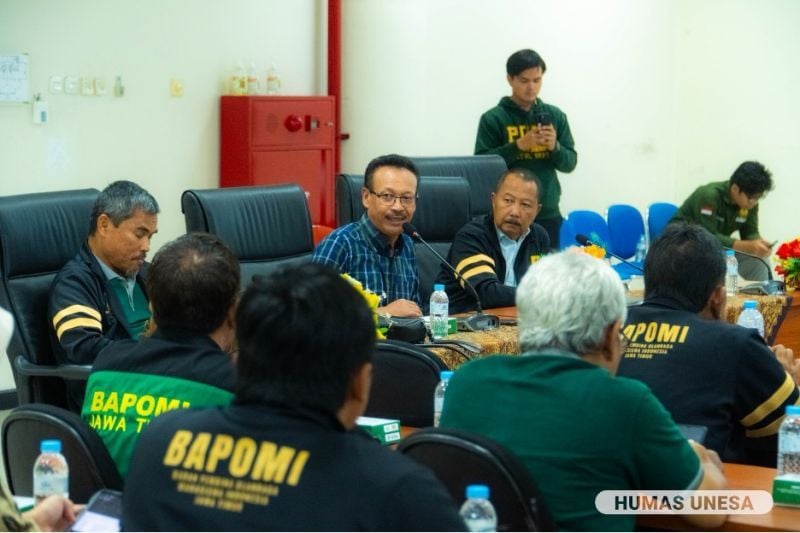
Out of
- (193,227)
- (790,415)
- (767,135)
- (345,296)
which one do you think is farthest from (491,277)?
(767,135)

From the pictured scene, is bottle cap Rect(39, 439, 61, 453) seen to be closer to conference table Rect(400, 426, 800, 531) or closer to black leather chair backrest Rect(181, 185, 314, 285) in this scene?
conference table Rect(400, 426, 800, 531)

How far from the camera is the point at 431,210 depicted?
5.12m

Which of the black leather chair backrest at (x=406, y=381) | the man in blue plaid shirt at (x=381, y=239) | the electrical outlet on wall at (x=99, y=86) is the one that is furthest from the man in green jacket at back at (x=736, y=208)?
the black leather chair backrest at (x=406, y=381)

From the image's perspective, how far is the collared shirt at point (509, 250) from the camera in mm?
4766

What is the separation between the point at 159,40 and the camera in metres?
6.33

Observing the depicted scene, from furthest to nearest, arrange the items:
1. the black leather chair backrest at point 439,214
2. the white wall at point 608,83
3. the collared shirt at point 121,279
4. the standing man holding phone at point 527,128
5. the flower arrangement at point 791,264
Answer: the white wall at point 608,83 < the standing man holding phone at point 527,128 < the flower arrangement at point 791,264 < the black leather chair backrest at point 439,214 < the collared shirt at point 121,279

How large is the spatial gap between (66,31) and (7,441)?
3.67 meters

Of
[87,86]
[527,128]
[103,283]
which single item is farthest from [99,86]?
[103,283]

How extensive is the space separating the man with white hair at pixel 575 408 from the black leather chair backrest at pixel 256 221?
2157 mm

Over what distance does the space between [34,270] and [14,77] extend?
2080mm

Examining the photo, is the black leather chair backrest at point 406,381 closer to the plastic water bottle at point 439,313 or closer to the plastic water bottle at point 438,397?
the plastic water bottle at point 438,397

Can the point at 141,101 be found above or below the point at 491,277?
above

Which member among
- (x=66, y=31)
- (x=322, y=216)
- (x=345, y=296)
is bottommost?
(x=322, y=216)

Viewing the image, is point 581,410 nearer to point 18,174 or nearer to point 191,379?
point 191,379
